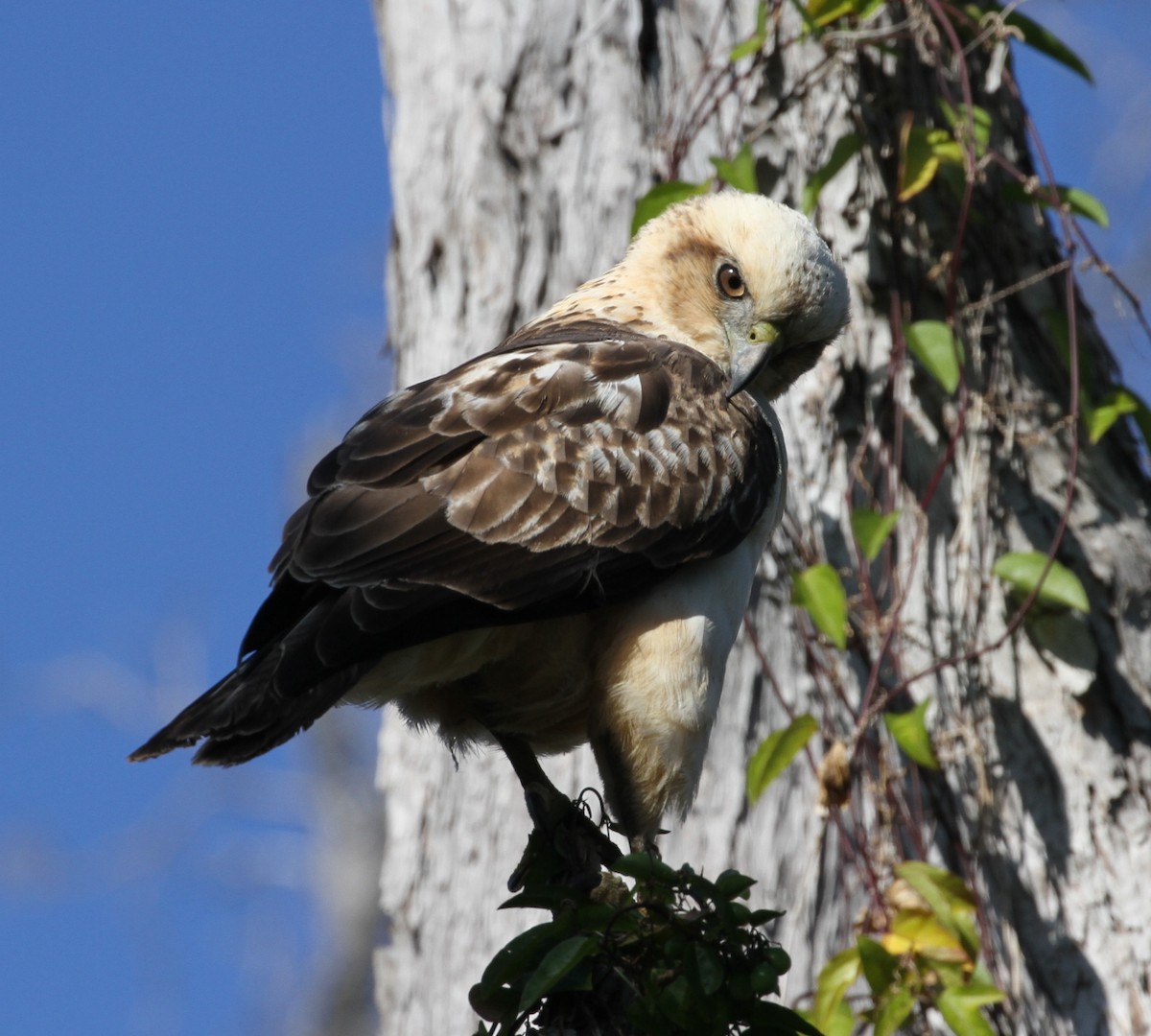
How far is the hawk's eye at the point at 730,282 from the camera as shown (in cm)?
473

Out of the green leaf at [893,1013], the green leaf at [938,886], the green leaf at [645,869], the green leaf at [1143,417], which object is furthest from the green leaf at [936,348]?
the green leaf at [645,869]

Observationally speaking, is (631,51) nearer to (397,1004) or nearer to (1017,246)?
(1017,246)

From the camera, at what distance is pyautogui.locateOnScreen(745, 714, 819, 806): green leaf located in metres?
5.10

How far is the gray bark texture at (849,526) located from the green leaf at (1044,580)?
0.17m

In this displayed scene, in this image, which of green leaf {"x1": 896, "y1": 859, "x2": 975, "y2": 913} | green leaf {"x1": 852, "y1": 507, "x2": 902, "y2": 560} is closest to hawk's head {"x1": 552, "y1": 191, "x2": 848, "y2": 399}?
green leaf {"x1": 852, "y1": 507, "x2": 902, "y2": 560}

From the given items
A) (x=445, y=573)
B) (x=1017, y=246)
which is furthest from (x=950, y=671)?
(x=445, y=573)

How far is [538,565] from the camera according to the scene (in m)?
3.79

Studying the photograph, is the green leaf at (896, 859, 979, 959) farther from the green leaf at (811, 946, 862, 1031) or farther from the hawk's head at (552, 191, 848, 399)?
the hawk's head at (552, 191, 848, 399)

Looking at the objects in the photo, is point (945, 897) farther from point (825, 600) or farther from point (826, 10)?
point (826, 10)

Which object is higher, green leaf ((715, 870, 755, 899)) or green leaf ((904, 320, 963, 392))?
green leaf ((904, 320, 963, 392))

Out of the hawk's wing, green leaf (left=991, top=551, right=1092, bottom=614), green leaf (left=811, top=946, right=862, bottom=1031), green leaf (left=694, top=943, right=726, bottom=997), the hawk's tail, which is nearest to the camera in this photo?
green leaf (left=694, top=943, right=726, bottom=997)

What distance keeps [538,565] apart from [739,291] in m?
1.31

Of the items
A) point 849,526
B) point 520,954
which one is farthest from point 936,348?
point 520,954

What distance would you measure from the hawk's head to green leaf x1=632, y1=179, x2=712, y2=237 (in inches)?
19.1
